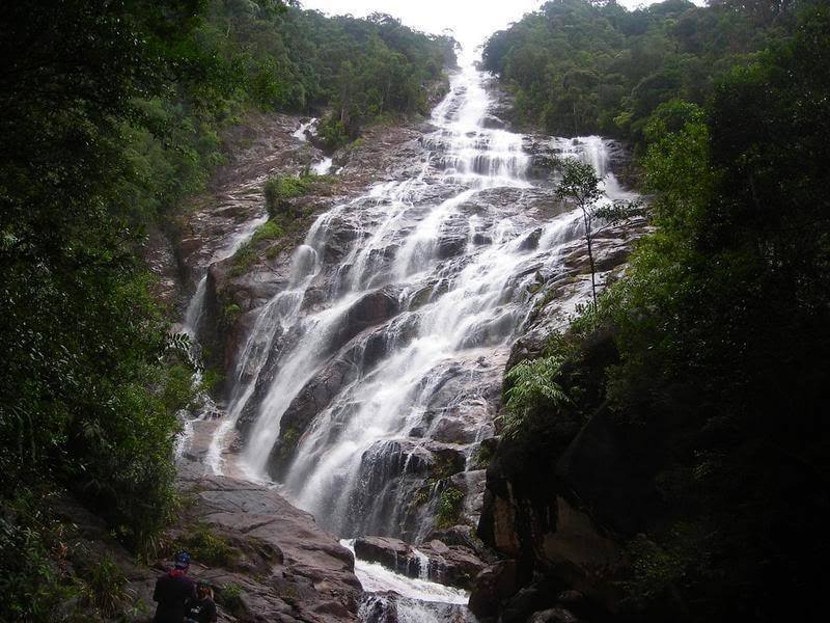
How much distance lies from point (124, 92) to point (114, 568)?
5829mm

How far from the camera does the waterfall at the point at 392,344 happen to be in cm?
1556

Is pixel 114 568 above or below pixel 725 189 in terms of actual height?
below

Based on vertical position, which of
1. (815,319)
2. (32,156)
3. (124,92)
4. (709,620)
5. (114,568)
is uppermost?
(124,92)

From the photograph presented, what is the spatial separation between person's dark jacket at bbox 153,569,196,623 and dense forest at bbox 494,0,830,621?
503cm

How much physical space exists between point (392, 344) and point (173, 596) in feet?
48.0

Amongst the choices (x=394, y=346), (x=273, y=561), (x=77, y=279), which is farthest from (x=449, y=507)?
(x=77, y=279)

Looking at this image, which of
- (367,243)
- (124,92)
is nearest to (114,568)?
(124,92)

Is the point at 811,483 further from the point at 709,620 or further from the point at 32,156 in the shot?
the point at 32,156

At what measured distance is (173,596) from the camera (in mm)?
6570

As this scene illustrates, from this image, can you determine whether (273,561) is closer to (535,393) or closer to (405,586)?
(405,586)

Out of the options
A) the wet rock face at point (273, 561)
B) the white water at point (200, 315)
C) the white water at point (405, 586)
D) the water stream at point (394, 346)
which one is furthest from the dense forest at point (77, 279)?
the white water at point (200, 315)

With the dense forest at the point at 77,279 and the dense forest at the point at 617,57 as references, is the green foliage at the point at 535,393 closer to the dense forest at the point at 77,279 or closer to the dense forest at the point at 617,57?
the dense forest at the point at 77,279

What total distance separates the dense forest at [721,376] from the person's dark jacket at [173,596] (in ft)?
16.5

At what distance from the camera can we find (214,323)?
93.9ft
